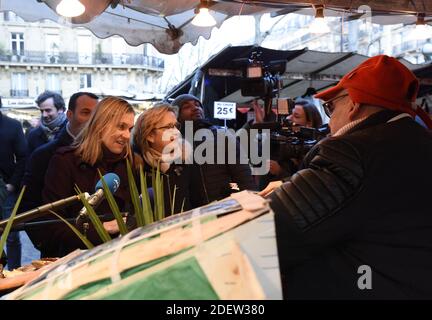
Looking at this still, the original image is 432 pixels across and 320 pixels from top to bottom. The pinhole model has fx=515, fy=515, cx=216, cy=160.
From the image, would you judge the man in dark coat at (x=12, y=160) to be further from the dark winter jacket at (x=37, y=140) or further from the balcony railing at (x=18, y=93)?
the balcony railing at (x=18, y=93)

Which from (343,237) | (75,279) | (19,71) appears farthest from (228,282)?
(19,71)

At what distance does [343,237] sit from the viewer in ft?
3.59

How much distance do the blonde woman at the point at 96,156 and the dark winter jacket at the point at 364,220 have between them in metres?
1.40

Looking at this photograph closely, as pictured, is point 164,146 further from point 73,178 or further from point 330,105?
point 330,105

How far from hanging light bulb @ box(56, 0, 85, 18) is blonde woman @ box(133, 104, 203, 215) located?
1.06 metres

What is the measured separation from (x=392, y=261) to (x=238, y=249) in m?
0.55

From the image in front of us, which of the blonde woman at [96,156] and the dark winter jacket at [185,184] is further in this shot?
the dark winter jacket at [185,184]

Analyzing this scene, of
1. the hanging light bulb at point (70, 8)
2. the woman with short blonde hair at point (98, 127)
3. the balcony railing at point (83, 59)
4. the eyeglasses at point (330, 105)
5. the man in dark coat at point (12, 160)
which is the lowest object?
the man in dark coat at point (12, 160)

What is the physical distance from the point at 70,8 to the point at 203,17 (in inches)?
45.7

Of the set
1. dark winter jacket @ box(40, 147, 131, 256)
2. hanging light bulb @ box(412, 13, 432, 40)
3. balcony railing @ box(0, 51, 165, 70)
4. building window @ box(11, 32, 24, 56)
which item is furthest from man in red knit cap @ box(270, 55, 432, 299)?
building window @ box(11, 32, 24, 56)

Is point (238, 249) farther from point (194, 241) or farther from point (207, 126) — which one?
point (207, 126)

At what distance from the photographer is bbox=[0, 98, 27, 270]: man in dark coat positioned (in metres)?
4.70

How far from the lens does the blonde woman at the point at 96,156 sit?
2.46 meters

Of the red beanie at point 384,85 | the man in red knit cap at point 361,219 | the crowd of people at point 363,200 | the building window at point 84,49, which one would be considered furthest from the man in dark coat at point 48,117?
the building window at point 84,49
